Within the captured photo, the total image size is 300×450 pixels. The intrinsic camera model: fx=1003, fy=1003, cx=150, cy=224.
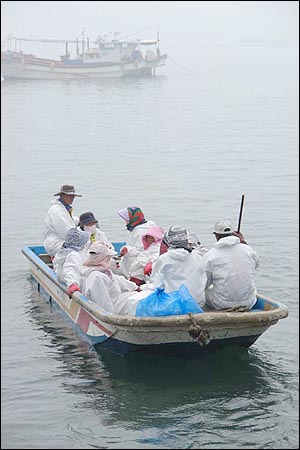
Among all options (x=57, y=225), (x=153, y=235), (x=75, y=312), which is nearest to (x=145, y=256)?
(x=153, y=235)

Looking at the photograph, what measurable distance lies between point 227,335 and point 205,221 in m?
11.9

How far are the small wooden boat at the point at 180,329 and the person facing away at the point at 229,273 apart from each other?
172 mm

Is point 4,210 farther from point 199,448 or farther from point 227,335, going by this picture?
point 199,448

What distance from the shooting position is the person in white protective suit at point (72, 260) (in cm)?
1127

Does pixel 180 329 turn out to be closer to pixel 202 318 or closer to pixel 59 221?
pixel 202 318

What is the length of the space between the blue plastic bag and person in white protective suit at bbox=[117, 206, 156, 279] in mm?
2115

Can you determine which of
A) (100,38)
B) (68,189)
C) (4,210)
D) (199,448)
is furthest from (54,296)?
(100,38)

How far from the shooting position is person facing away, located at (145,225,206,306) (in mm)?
10180

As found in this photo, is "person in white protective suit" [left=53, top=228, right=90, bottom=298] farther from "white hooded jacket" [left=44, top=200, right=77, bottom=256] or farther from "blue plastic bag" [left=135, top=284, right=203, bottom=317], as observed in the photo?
"blue plastic bag" [left=135, top=284, right=203, bottom=317]

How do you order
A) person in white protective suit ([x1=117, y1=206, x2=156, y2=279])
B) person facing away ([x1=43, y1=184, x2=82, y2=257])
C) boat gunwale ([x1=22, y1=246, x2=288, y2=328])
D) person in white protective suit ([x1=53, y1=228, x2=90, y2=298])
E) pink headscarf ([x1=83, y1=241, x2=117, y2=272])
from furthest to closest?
person facing away ([x1=43, y1=184, x2=82, y2=257])
person in white protective suit ([x1=117, y1=206, x2=156, y2=279])
person in white protective suit ([x1=53, y1=228, x2=90, y2=298])
pink headscarf ([x1=83, y1=241, x2=117, y2=272])
boat gunwale ([x1=22, y1=246, x2=288, y2=328])

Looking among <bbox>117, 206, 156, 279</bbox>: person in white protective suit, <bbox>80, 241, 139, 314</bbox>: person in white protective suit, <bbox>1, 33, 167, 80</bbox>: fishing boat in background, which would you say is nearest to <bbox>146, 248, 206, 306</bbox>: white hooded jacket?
<bbox>80, 241, 139, 314</bbox>: person in white protective suit

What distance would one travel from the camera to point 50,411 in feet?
30.8

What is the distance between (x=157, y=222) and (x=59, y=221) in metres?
8.67

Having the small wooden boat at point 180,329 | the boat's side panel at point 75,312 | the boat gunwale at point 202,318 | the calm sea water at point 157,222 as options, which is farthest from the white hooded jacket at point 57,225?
the boat gunwale at point 202,318
